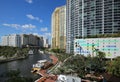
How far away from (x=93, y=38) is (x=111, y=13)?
607 inches

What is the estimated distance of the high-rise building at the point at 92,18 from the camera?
72938 millimetres

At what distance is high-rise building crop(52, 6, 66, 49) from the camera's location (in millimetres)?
132913

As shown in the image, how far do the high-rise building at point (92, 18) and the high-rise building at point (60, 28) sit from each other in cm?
4290

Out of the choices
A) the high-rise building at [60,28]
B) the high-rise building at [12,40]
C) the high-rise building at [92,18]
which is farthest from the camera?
the high-rise building at [12,40]

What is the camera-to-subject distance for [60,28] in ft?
452

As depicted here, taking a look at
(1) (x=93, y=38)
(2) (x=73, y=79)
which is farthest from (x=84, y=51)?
(2) (x=73, y=79)

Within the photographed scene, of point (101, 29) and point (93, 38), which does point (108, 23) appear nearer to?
point (101, 29)

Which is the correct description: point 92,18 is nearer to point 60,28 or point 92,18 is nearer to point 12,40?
point 60,28

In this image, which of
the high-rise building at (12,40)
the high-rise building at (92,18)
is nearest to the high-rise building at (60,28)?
the high-rise building at (92,18)

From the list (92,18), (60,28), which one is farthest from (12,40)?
(92,18)

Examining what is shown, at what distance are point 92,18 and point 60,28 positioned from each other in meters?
61.8

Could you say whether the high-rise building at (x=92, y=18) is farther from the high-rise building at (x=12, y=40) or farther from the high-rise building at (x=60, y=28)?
the high-rise building at (x=12, y=40)

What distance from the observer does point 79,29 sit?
8231 cm

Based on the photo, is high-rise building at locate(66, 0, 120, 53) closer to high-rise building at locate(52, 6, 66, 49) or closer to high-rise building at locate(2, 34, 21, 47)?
high-rise building at locate(52, 6, 66, 49)
